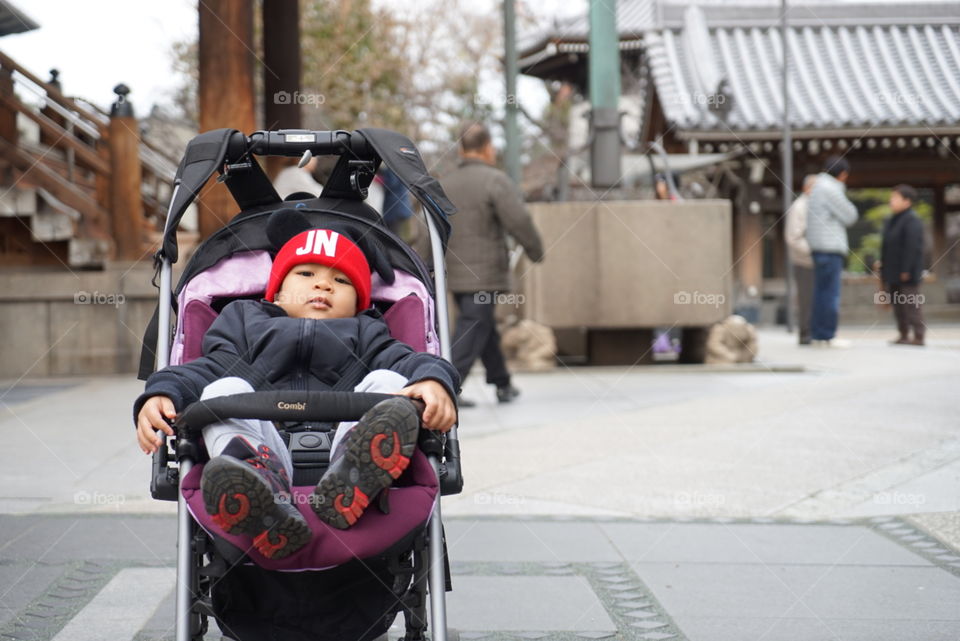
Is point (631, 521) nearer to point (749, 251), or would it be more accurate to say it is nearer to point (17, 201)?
point (17, 201)

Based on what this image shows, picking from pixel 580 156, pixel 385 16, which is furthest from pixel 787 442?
pixel 580 156

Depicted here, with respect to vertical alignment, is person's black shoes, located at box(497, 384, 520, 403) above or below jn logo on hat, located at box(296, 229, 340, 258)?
below

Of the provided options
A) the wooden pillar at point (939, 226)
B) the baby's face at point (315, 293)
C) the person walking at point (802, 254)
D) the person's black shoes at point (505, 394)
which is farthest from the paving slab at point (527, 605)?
the wooden pillar at point (939, 226)

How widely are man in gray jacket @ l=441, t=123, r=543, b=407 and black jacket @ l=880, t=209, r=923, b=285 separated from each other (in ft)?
22.5

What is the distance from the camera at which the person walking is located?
1355cm

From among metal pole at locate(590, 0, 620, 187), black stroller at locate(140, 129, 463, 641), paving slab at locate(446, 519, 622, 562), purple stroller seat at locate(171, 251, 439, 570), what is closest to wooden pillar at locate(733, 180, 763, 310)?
metal pole at locate(590, 0, 620, 187)

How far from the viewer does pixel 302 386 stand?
321cm

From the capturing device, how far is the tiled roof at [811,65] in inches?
767

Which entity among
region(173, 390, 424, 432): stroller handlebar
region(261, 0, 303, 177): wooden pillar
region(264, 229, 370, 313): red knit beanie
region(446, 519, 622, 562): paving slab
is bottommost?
region(446, 519, 622, 562): paving slab

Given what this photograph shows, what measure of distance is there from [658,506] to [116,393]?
506cm

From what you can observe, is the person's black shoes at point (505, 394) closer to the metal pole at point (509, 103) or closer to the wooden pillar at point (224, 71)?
the wooden pillar at point (224, 71)

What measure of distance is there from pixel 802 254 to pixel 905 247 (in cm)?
115

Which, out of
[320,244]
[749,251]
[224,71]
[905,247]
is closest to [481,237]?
[224,71]

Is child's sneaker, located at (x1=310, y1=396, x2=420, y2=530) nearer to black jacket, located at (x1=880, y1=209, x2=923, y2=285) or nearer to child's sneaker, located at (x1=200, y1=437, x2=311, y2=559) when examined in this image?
child's sneaker, located at (x1=200, y1=437, x2=311, y2=559)
